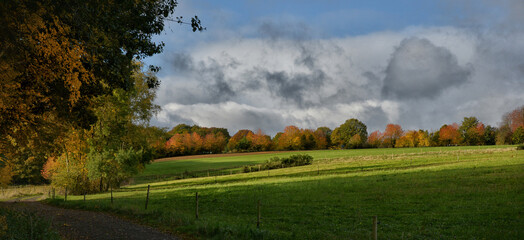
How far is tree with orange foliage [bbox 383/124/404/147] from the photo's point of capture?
129 metres

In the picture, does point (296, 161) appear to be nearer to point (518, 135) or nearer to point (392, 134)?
point (518, 135)

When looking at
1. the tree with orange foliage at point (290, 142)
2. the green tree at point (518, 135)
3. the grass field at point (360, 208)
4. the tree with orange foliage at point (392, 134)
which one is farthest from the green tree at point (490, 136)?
the grass field at point (360, 208)

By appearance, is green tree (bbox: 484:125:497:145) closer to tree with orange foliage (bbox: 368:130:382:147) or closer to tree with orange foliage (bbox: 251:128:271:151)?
tree with orange foliage (bbox: 368:130:382:147)

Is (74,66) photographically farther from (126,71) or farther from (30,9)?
(126,71)

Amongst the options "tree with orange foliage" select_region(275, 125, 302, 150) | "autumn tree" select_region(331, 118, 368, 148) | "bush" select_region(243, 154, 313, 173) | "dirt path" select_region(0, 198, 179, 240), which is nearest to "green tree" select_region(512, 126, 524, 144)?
"autumn tree" select_region(331, 118, 368, 148)

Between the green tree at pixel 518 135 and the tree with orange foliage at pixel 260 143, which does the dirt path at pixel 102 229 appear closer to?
the tree with orange foliage at pixel 260 143

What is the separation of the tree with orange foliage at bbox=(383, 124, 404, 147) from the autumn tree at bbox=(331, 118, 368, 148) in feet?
27.6

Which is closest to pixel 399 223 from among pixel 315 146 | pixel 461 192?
pixel 461 192

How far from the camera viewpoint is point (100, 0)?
375 inches

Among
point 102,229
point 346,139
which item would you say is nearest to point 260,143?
point 346,139

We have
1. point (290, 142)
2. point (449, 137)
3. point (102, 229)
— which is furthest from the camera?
point (290, 142)

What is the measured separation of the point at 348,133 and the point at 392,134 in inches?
791

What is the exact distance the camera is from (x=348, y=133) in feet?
433

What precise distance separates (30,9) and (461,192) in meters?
27.3
